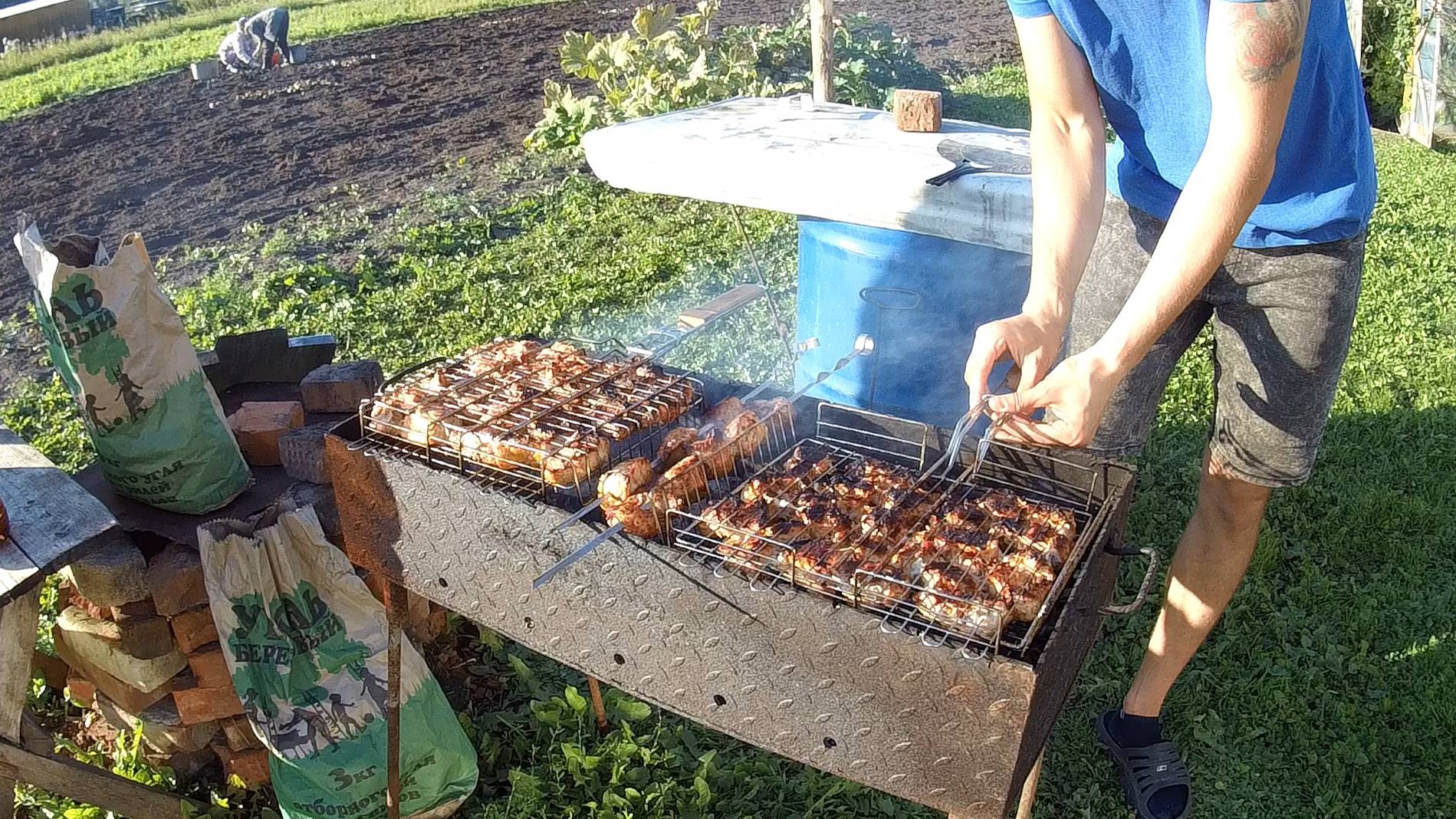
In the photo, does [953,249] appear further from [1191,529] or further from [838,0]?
[838,0]

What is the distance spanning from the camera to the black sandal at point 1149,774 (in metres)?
3.10

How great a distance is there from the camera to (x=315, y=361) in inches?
159

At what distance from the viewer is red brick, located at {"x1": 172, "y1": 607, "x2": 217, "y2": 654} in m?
3.02

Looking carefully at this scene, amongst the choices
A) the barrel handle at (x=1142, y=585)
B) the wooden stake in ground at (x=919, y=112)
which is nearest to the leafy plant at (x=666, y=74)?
the wooden stake in ground at (x=919, y=112)

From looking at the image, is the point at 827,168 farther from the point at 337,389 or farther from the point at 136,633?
the point at 136,633

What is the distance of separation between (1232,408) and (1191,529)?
1.25ft

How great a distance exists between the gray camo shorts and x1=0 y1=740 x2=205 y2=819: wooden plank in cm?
280

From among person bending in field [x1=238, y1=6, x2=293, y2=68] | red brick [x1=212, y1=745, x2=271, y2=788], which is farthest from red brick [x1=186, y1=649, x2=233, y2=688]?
person bending in field [x1=238, y1=6, x2=293, y2=68]

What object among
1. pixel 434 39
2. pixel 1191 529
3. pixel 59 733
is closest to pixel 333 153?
pixel 434 39

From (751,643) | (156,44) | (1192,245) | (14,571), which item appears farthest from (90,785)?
(156,44)

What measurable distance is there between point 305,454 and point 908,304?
2183 millimetres

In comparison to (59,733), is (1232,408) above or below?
above

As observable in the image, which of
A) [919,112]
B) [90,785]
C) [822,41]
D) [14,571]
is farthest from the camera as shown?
[822,41]

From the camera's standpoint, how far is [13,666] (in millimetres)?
2666
